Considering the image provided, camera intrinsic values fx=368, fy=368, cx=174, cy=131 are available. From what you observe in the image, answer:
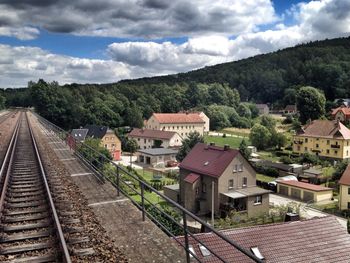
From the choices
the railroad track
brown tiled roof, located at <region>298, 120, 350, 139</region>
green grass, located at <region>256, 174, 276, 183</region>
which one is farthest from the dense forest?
the railroad track

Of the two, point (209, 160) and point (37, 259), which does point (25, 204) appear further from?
point (209, 160)

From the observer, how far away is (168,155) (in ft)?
216

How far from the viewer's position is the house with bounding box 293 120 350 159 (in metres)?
60.2

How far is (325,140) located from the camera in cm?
6241

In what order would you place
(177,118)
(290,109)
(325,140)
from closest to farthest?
(325,140) → (177,118) → (290,109)

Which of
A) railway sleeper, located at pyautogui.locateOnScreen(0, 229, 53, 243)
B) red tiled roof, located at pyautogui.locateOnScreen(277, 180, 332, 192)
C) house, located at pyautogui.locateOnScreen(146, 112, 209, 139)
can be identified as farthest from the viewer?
house, located at pyautogui.locateOnScreen(146, 112, 209, 139)

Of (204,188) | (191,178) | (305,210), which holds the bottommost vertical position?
(305,210)

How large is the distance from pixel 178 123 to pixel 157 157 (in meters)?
33.2

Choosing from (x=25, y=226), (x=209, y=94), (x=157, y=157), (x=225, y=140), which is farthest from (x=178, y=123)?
(x=25, y=226)

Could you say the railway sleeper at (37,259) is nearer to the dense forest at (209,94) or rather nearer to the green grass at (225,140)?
the dense forest at (209,94)

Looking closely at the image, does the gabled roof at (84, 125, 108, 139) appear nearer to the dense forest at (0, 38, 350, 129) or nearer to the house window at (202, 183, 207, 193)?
the dense forest at (0, 38, 350, 129)

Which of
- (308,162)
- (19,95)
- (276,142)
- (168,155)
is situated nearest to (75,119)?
(168,155)

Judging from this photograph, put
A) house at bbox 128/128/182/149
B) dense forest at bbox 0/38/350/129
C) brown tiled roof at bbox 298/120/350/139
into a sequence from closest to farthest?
1. brown tiled roof at bbox 298/120/350/139
2. house at bbox 128/128/182/149
3. dense forest at bbox 0/38/350/129

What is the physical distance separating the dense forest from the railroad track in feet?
220
